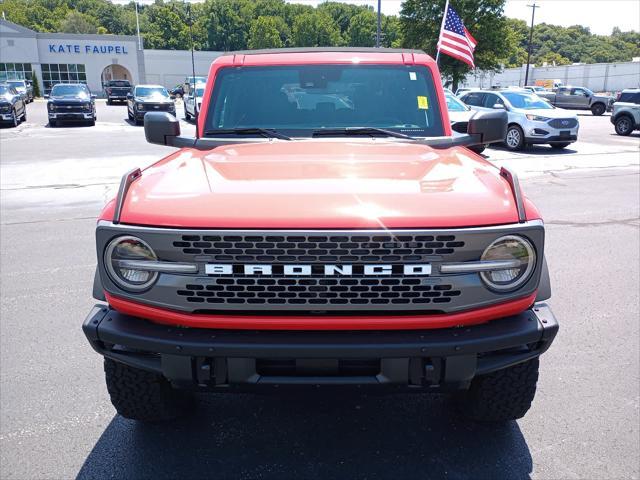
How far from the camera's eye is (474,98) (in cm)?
1878

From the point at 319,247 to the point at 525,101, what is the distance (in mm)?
16895

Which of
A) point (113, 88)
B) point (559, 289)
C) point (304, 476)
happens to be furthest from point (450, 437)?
point (113, 88)

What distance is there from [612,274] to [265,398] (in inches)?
158

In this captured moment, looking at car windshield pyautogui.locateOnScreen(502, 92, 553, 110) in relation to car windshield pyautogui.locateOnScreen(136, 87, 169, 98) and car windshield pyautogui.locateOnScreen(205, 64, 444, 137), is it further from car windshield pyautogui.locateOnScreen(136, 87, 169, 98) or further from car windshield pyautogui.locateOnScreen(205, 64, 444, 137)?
car windshield pyautogui.locateOnScreen(136, 87, 169, 98)

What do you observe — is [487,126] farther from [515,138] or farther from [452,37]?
[452,37]

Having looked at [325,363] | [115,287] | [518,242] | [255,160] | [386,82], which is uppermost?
[386,82]

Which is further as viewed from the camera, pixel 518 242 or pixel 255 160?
pixel 255 160

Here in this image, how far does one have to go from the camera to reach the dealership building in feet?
185

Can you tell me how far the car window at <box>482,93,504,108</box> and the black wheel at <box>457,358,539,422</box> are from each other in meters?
16.1

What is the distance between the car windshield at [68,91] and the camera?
25078mm

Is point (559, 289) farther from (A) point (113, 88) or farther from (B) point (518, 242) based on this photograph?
(A) point (113, 88)

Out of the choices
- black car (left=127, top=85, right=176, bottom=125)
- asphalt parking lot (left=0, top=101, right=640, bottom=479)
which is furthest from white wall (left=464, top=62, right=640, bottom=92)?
asphalt parking lot (left=0, top=101, right=640, bottom=479)

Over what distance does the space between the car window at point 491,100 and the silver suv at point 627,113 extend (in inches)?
280

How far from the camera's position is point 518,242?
2.38m
